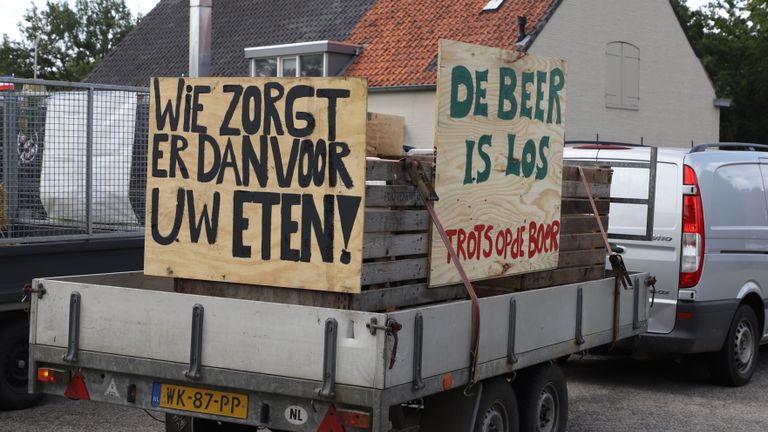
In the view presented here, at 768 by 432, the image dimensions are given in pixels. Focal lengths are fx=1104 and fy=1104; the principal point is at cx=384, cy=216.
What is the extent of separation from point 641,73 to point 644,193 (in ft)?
80.1

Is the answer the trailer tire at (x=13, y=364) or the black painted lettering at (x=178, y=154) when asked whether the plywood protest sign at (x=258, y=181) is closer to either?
the black painted lettering at (x=178, y=154)

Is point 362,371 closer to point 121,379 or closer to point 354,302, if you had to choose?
point 354,302

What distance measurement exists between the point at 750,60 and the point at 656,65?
13.9 m

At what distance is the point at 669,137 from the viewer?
33906mm

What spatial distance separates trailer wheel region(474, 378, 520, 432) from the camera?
593 centimetres

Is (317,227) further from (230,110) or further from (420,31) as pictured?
(420,31)

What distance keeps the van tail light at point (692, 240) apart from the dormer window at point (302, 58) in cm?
2169

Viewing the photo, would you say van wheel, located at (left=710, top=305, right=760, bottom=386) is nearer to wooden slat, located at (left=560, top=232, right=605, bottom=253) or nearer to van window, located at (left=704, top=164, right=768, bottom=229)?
van window, located at (left=704, top=164, right=768, bottom=229)

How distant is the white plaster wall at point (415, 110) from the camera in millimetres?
28078

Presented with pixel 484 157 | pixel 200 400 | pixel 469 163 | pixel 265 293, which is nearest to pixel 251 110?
pixel 265 293

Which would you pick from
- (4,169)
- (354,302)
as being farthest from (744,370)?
(4,169)

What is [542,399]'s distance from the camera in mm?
6723

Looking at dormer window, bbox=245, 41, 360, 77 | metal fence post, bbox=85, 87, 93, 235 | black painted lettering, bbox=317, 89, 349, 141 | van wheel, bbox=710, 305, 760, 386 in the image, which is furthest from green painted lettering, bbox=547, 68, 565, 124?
dormer window, bbox=245, 41, 360, 77

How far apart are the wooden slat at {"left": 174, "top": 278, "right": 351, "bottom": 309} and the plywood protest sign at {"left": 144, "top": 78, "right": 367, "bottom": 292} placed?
8 cm
